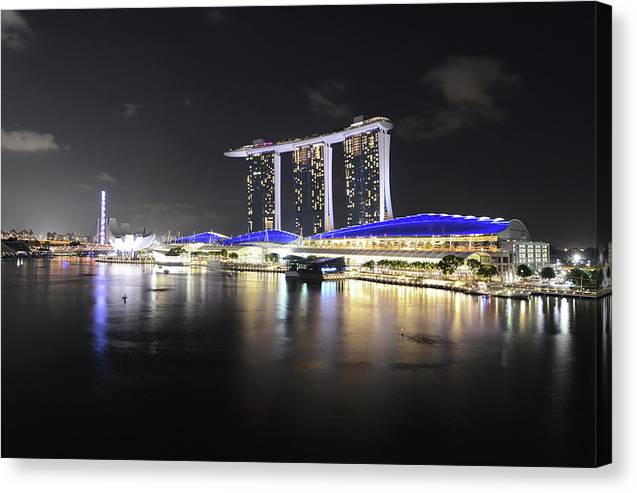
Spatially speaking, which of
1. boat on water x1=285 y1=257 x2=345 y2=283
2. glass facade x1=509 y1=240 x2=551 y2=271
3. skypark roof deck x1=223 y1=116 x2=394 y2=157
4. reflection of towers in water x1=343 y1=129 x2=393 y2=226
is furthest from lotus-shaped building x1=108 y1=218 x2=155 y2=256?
glass facade x1=509 y1=240 x2=551 y2=271

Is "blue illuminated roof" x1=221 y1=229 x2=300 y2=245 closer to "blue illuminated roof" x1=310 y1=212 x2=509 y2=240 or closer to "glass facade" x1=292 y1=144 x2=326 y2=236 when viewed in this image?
"glass facade" x1=292 y1=144 x2=326 y2=236

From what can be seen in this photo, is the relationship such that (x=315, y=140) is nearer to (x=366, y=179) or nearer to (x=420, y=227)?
(x=366, y=179)

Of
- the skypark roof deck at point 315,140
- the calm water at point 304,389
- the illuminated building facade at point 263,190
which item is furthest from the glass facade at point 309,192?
the calm water at point 304,389

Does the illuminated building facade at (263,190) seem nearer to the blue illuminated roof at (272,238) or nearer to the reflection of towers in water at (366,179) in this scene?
the blue illuminated roof at (272,238)

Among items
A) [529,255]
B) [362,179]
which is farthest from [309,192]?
[529,255]

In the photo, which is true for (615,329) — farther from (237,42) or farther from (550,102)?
(237,42)

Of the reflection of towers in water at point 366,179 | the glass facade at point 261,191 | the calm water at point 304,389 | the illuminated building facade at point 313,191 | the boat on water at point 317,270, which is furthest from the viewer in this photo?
the boat on water at point 317,270

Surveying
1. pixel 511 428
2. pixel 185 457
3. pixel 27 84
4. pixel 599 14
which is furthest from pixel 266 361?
pixel 599 14
